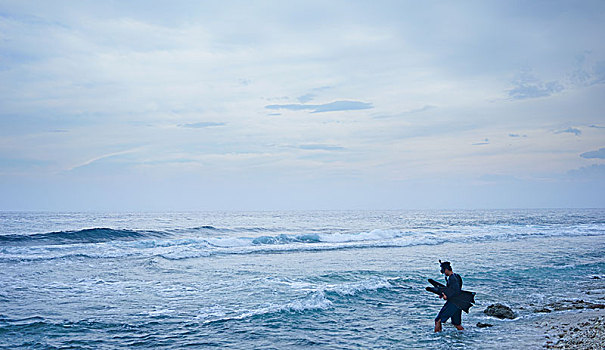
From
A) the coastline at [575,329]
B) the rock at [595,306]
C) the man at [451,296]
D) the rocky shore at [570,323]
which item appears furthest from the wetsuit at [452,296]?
the rock at [595,306]

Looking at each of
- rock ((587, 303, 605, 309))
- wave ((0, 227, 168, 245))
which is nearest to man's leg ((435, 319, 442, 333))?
rock ((587, 303, 605, 309))

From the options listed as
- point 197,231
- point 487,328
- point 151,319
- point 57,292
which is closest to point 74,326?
point 151,319

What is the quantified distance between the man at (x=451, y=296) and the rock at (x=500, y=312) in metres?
2.16

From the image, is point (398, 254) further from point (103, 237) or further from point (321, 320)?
point (103, 237)

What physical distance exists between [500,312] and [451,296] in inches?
113

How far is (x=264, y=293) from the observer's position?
47.6ft

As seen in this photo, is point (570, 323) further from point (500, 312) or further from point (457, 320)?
point (457, 320)

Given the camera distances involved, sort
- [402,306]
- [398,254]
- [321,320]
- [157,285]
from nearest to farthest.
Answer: [321,320], [402,306], [157,285], [398,254]

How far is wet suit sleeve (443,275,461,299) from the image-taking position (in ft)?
32.6

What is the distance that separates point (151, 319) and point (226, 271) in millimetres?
8454

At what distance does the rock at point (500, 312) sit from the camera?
1154 cm

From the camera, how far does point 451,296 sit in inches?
392

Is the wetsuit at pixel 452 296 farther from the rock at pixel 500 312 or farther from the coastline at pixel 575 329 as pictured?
the rock at pixel 500 312

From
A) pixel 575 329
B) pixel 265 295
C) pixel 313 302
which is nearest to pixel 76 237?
pixel 265 295
